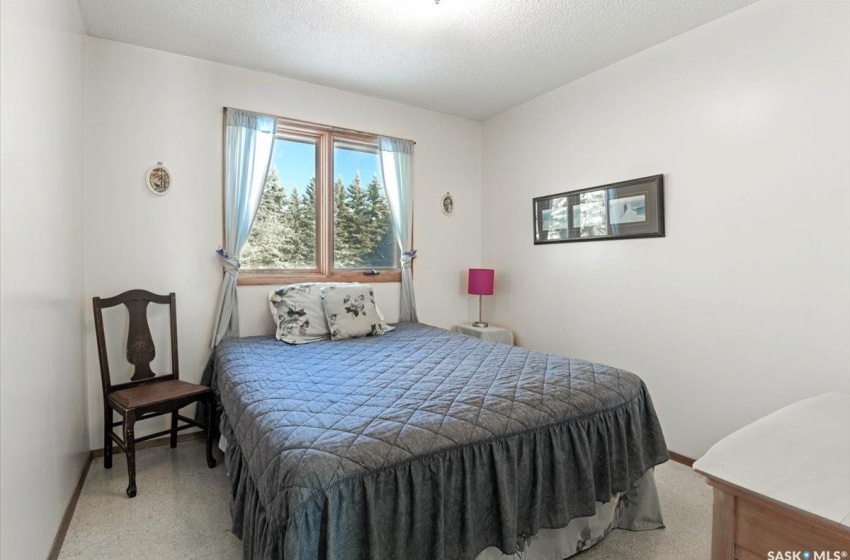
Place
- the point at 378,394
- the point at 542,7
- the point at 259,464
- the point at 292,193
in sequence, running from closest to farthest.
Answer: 1. the point at 259,464
2. the point at 378,394
3. the point at 542,7
4. the point at 292,193

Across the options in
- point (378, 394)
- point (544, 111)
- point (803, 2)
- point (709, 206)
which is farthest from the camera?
point (544, 111)

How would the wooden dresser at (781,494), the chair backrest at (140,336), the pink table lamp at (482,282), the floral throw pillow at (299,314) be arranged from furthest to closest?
1. the pink table lamp at (482,282)
2. the floral throw pillow at (299,314)
3. the chair backrest at (140,336)
4. the wooden dresser at (781,494)

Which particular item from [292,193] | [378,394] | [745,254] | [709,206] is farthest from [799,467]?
[292,193]

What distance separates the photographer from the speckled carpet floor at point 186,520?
1761 mm

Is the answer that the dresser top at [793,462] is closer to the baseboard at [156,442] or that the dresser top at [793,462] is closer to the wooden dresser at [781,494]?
the wooden dresser at [781,494]

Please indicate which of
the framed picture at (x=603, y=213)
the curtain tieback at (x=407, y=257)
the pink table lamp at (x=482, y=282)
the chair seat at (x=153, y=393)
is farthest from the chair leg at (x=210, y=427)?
the framed picture at (x=603, y=213)

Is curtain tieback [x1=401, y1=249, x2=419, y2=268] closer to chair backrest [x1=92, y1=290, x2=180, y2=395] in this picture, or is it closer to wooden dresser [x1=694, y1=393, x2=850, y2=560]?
chair backrest [x1=92, y1=290, x2=180, y2=395]

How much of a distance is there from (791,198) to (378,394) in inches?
92.8

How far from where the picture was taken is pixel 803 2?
2.12 m

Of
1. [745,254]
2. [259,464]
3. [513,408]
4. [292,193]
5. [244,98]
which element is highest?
[244,98]

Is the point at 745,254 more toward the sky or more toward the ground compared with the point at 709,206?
more toward the ground

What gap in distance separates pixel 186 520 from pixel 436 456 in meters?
1.47

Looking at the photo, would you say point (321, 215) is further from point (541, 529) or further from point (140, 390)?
point (541, 529)

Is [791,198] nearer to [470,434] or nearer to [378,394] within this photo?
[470,434]
